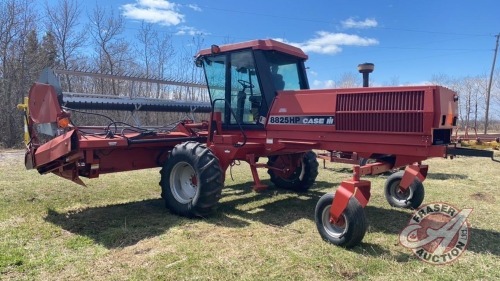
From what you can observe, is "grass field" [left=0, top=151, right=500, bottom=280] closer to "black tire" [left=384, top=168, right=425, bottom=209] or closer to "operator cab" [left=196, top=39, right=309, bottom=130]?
"black tire" [left=384, top=168, right=425, bottom=209]

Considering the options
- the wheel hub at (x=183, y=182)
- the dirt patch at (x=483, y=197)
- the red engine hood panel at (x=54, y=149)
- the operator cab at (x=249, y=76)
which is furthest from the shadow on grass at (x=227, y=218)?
the dirt patch at (x=483, y=197)

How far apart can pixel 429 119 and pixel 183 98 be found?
6.28 metres

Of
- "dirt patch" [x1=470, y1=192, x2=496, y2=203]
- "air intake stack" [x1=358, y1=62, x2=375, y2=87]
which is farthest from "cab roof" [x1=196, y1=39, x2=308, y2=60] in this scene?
"dirt patch" [x1=470, y1=192, x2=496, y2=203]

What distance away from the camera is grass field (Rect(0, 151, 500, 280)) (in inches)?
143

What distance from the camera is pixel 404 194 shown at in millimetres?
6219

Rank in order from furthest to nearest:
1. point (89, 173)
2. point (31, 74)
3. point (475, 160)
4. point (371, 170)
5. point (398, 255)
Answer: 1. point (31, 74)
2. point (475, 160)
3. point (89, 173)
4. point (371, 170)
5. point (398, 255)

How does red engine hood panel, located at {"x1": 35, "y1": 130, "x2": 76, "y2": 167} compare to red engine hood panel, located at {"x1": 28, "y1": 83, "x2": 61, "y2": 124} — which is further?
red engine hood panel, located at {"x1": 28, "y1": 83, "x2": 61, "y2": 124}

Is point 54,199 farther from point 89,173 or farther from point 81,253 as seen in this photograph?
point 81,253

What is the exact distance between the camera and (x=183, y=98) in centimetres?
941

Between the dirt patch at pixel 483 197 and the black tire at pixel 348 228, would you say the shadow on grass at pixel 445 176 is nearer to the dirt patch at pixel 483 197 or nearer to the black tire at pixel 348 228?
the dirt patch at pixel 483 197

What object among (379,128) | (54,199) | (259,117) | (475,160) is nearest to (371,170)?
(379,128)

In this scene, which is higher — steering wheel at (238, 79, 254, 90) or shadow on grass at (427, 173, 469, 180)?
steering wheel at (238, 79, 254, 90)

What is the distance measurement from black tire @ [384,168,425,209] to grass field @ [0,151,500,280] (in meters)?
0.18

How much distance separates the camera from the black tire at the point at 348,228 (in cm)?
420
